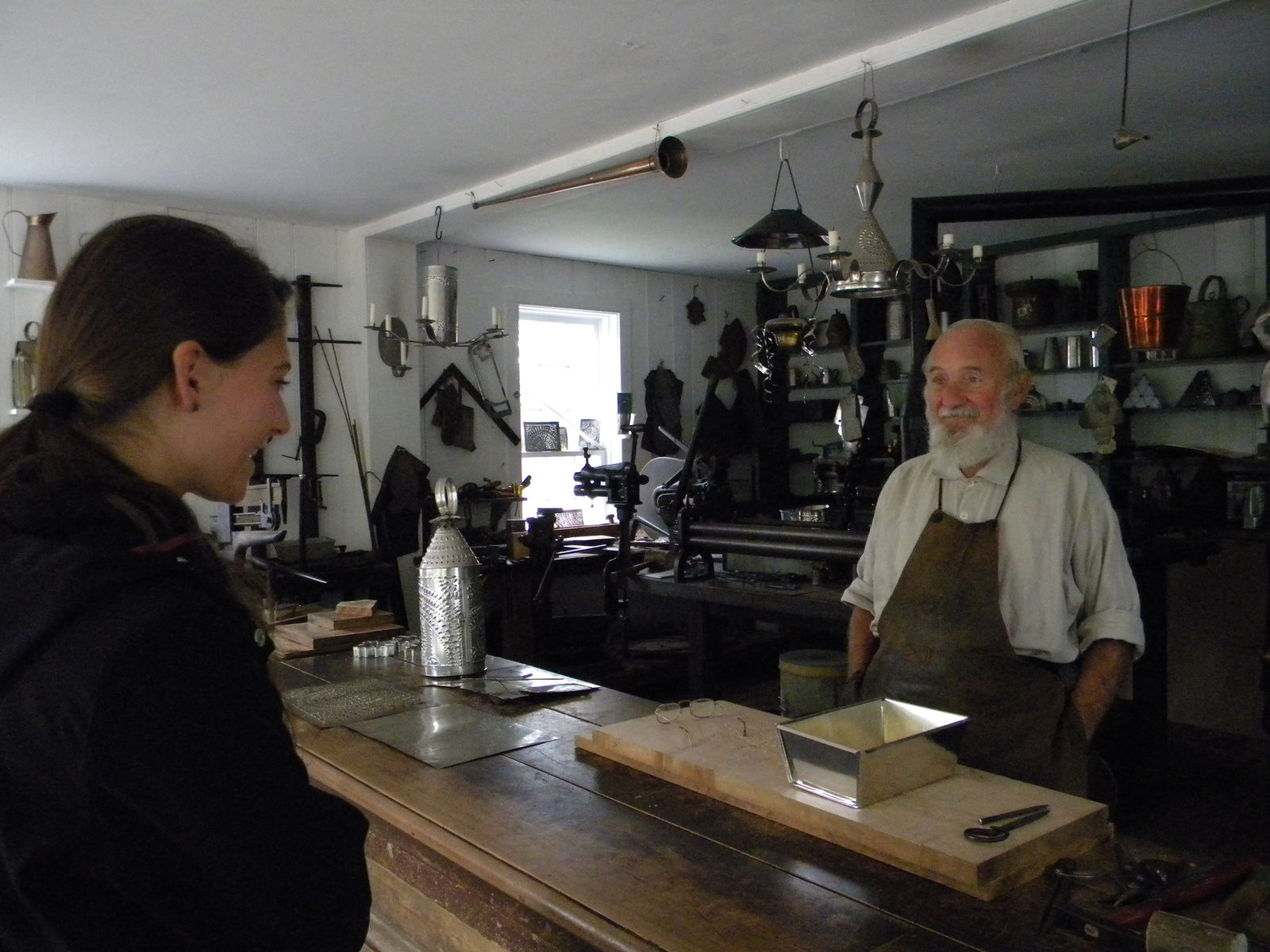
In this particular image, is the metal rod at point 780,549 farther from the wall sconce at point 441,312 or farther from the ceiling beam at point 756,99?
the wall sconce at point 441,312

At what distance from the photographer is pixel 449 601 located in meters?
2.38

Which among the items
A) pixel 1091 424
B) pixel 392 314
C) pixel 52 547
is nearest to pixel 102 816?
pixel 52 547

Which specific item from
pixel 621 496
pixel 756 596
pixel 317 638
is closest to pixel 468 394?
pixel 621 496

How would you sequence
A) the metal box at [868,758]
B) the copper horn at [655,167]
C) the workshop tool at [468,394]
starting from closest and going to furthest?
1. the metal box at [868,758]
2. the copper horn at [655,167]
3. the workshop tool at [468,394]

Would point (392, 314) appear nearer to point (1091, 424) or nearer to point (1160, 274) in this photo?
point (1091, 424)

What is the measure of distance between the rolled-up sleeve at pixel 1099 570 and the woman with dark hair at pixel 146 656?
70.3 inches

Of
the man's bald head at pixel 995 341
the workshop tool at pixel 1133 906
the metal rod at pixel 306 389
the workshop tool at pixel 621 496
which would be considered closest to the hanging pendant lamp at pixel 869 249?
the man's bald head at pixel 995 341

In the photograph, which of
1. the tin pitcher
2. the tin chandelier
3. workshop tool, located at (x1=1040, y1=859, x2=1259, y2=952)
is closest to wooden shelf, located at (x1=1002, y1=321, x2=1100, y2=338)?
→ the tin pitcher

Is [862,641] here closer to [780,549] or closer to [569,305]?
A: [780,549]

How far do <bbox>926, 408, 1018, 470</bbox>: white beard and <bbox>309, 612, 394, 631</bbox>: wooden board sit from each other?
5.33ft

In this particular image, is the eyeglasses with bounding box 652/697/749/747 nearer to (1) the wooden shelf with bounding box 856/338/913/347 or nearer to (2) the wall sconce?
(2) the wall sconce

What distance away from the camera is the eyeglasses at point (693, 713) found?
1.79m

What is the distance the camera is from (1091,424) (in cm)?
490

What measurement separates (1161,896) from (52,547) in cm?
121
